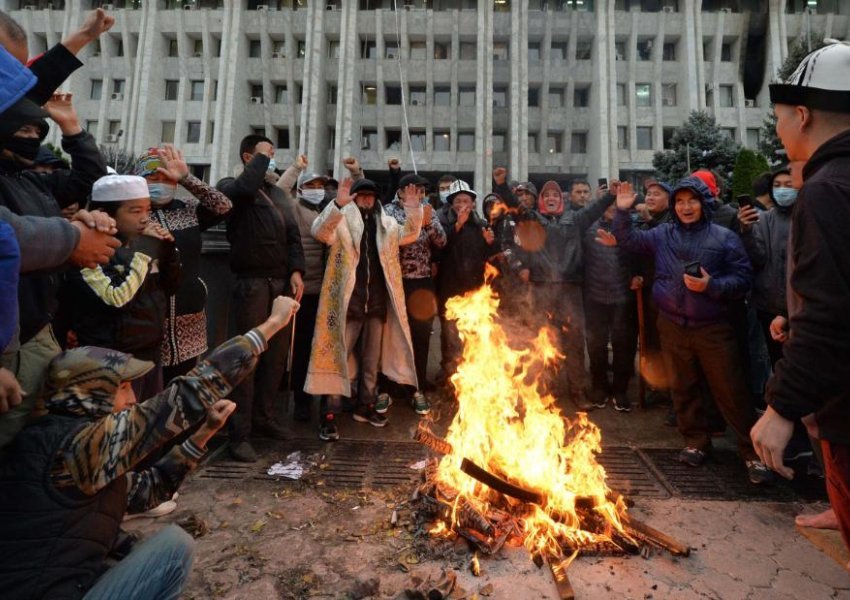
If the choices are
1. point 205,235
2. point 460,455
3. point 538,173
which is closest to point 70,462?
point 460,455

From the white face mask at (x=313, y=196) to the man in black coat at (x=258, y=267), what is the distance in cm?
129

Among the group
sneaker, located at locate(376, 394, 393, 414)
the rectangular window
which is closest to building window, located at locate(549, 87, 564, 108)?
the rectangular window

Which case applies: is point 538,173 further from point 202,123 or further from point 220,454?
point 220,454

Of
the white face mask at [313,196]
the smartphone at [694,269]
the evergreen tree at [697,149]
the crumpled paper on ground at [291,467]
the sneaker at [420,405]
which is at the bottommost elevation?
the crumpled paper on ground at [291,467]

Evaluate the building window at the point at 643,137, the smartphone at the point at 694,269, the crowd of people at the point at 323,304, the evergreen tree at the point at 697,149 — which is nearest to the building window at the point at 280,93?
the building window at the point at 643,137

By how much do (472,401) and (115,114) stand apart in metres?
41.4

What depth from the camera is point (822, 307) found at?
5.75ft

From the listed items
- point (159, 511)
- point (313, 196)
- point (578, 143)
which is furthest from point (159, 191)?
point (578, 143)

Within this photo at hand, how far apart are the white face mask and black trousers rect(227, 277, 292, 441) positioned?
1.81 metres

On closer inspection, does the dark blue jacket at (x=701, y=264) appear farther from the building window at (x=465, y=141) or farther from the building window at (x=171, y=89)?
Answer: the building window at (x=171, y=89)

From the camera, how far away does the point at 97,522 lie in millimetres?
1713

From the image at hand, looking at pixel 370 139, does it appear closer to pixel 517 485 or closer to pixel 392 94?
pixel 392 94

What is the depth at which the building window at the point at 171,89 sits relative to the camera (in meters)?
35.0

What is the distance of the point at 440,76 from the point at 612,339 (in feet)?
108
